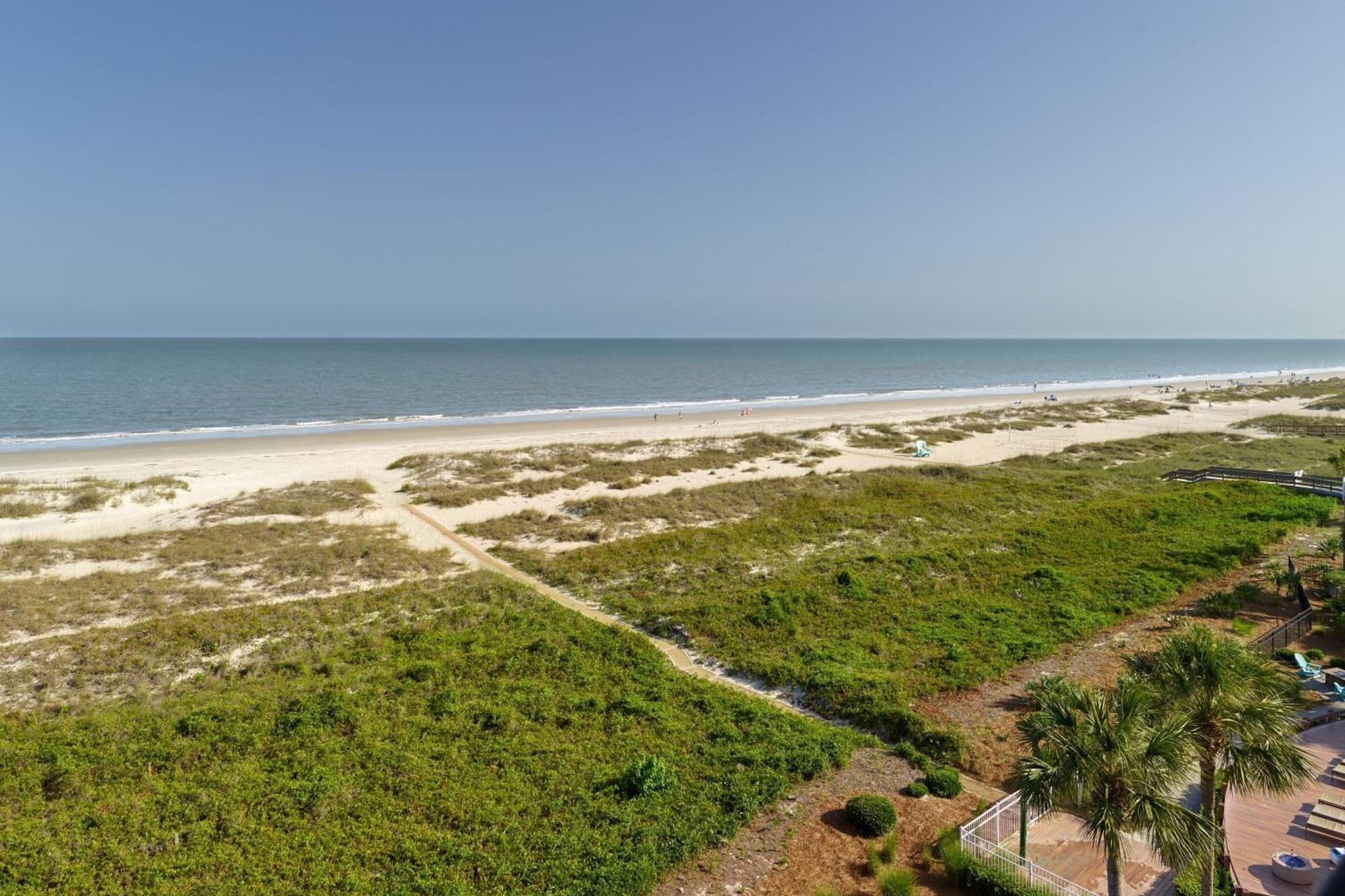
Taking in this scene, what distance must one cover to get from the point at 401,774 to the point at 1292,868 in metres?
16.0

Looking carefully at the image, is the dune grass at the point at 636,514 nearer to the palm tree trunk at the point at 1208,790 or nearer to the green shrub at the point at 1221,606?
the green shrub at the point at 1221,606

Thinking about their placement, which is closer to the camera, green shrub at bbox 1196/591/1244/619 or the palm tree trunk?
the palm tree trunk

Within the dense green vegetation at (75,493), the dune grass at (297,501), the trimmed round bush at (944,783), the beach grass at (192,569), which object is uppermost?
the dense green vegetation at (75,493)

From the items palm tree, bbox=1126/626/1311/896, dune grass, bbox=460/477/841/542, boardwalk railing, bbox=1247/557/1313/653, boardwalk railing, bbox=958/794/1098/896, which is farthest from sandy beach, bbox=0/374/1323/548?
boardwalk railing, bbox=1247/557/1313/653

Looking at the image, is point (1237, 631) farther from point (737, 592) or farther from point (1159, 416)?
point (1159, 416)

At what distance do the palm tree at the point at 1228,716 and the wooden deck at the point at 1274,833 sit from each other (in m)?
1.20

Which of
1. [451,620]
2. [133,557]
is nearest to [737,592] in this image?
[451,620]

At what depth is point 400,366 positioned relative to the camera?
178 meters

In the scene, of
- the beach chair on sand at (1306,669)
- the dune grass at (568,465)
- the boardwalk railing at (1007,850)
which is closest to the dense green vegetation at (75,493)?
the dune grass at (568,465)

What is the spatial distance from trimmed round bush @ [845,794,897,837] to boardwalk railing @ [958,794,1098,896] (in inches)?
49.0

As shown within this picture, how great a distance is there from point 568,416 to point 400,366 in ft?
343

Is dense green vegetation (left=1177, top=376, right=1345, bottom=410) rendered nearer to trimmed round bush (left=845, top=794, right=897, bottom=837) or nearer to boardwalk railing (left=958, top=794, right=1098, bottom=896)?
boardwalk railing (left=958, top=794, right=1098, bottom=896)

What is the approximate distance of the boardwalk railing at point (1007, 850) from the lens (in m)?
11.9

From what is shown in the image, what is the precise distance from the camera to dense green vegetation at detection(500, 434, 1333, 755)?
2067cm
